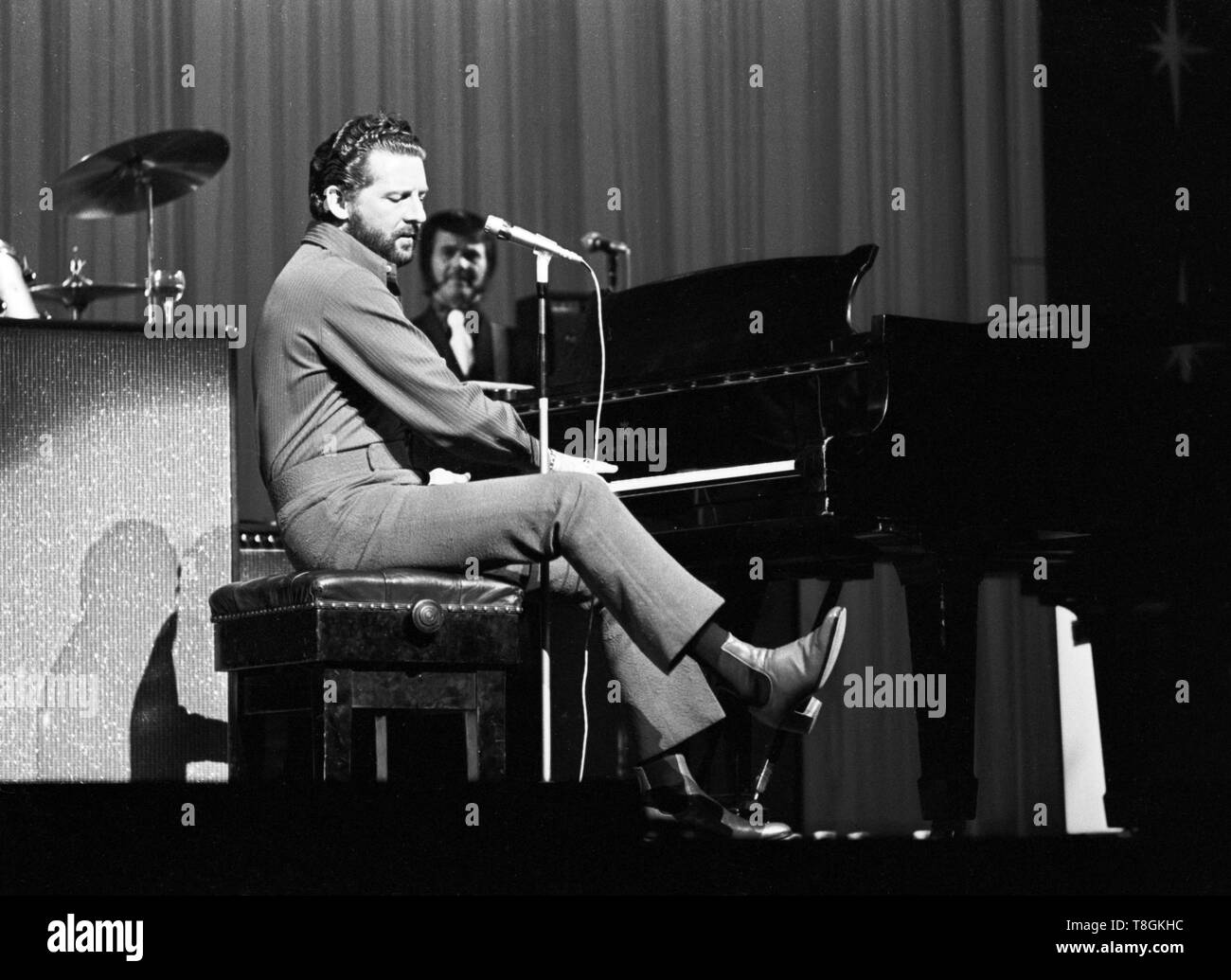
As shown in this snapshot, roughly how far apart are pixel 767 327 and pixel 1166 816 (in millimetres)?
1419

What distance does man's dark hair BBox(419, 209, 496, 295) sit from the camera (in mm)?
5383

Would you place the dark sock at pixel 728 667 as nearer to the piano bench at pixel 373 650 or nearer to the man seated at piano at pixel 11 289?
the piano bench at pixel 373 650

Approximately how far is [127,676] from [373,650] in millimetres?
750

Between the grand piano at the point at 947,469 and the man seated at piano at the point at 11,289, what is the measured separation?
4.02 ft

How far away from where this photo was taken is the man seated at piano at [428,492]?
303 centimetres

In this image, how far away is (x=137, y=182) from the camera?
481 centimetres

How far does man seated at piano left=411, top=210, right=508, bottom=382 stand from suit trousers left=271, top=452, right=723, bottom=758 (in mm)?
2134

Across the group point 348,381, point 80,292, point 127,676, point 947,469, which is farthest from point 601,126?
point 127,676

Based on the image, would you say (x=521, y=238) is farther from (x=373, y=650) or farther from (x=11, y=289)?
(x=11, y=289)

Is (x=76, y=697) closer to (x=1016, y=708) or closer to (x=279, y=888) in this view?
(x=279, y=888)

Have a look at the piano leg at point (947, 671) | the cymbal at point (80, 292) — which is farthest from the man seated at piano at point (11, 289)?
the piano leg at point (947, 671)

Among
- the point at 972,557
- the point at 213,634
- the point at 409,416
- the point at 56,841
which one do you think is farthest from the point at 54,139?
the point at 56,841

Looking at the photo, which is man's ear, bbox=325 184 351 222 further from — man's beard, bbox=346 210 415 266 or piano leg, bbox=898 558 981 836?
piano leg, bbox=898 558 981 836
